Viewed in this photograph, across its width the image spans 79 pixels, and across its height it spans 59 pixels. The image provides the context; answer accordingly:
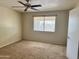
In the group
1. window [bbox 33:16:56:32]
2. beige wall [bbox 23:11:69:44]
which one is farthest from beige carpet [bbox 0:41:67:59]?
window [bbox 33:16:56:32]

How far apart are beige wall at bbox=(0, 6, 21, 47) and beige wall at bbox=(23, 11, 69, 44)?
540 mm

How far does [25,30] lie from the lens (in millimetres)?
6207

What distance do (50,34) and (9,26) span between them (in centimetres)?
276

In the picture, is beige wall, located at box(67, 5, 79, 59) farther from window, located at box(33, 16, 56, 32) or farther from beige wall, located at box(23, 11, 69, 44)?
window, located at box(33, 16, 56, 32)

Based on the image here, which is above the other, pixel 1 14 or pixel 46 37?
pixel 1 14

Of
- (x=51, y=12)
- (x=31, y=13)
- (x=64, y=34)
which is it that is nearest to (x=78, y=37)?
(x=64, y=34)

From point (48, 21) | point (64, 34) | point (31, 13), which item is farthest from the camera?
point (31, 13)

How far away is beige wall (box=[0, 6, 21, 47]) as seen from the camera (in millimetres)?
4379

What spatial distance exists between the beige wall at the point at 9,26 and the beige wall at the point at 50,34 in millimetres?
540

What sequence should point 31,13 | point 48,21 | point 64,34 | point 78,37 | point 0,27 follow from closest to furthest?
point 78,37 → point 0,27 → point 64,34 → point 48,21 → point 31,13

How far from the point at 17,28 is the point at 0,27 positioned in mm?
1629

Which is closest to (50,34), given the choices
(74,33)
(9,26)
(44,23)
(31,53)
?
(44,23)

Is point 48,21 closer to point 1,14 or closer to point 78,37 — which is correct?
point 1,14

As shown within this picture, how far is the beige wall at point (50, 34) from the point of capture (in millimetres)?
5109
